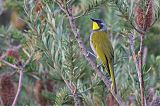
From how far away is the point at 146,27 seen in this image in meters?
1.46

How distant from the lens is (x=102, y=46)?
2.10 m

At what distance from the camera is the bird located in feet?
6.10

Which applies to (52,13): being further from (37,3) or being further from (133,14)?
(133,14)

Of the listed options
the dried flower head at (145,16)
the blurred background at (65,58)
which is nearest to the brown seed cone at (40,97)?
the blurred background at (65,58)

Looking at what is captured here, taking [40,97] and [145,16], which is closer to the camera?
[145,16]

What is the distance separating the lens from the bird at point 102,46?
6.10ft

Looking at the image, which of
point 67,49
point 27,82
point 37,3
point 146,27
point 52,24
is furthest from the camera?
point 27,82

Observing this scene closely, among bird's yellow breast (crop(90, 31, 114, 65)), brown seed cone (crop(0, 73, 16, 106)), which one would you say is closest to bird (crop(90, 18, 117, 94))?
bird's yellow breast (crop(90, 31, 114, 65))

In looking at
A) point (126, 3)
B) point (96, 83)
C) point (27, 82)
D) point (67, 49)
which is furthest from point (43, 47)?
point (27, 82)

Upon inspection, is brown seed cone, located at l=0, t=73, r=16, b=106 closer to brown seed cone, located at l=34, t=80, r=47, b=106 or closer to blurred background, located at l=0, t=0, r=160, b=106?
blurred background, located at l=0, t=0, r=160, b=106

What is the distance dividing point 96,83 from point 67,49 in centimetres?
23

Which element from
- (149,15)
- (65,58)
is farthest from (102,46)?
(149,15)

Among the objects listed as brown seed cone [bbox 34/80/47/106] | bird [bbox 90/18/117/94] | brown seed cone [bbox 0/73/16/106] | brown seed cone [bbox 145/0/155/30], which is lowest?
brown seed cone [bbox 34/80/47/106]

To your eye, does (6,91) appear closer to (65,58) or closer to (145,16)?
(65,58)
